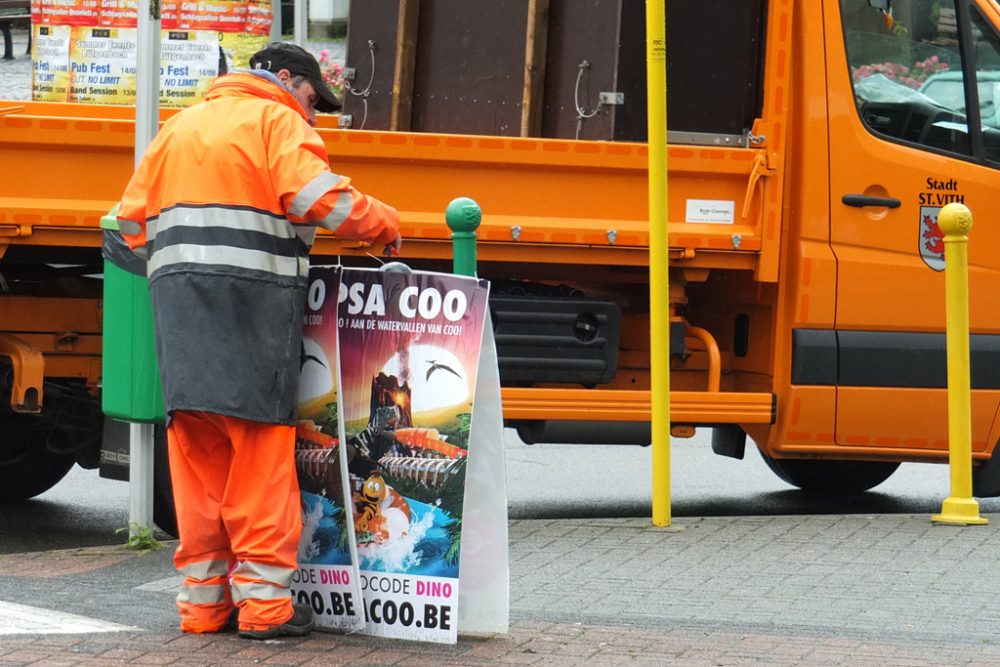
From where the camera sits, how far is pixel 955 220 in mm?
6879

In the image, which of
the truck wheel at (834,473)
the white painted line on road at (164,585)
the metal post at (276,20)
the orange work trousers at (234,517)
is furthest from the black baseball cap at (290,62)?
the truck wheel at (834,473)

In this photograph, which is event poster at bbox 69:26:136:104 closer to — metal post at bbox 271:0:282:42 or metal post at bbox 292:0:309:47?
metal post at bbox 271:0:282:42

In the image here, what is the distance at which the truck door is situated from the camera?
7.33m

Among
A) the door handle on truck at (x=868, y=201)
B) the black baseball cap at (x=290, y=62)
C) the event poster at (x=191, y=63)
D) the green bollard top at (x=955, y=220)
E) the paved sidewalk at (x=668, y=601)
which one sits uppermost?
the event poster at (x=191, y=63)

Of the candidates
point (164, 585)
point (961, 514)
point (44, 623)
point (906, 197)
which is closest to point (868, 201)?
point (906, 197)

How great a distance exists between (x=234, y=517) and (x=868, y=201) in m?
3.60

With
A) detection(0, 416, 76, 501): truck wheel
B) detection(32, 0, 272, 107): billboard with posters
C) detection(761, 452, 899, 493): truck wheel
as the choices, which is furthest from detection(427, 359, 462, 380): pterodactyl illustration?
detection(761, 452, 899, 493): truck wheel

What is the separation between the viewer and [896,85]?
750cm

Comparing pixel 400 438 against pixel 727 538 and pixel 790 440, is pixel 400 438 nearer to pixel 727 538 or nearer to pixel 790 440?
pixel 727 538

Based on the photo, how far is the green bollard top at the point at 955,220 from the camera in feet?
22.6

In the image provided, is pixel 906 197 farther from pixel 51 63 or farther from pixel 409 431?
pixel 51 63

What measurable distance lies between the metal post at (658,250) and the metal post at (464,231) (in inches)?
38.6

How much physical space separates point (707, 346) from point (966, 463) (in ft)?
3.88

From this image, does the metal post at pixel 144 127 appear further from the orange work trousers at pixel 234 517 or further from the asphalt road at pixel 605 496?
the orange work trousers at pixel 234 517
